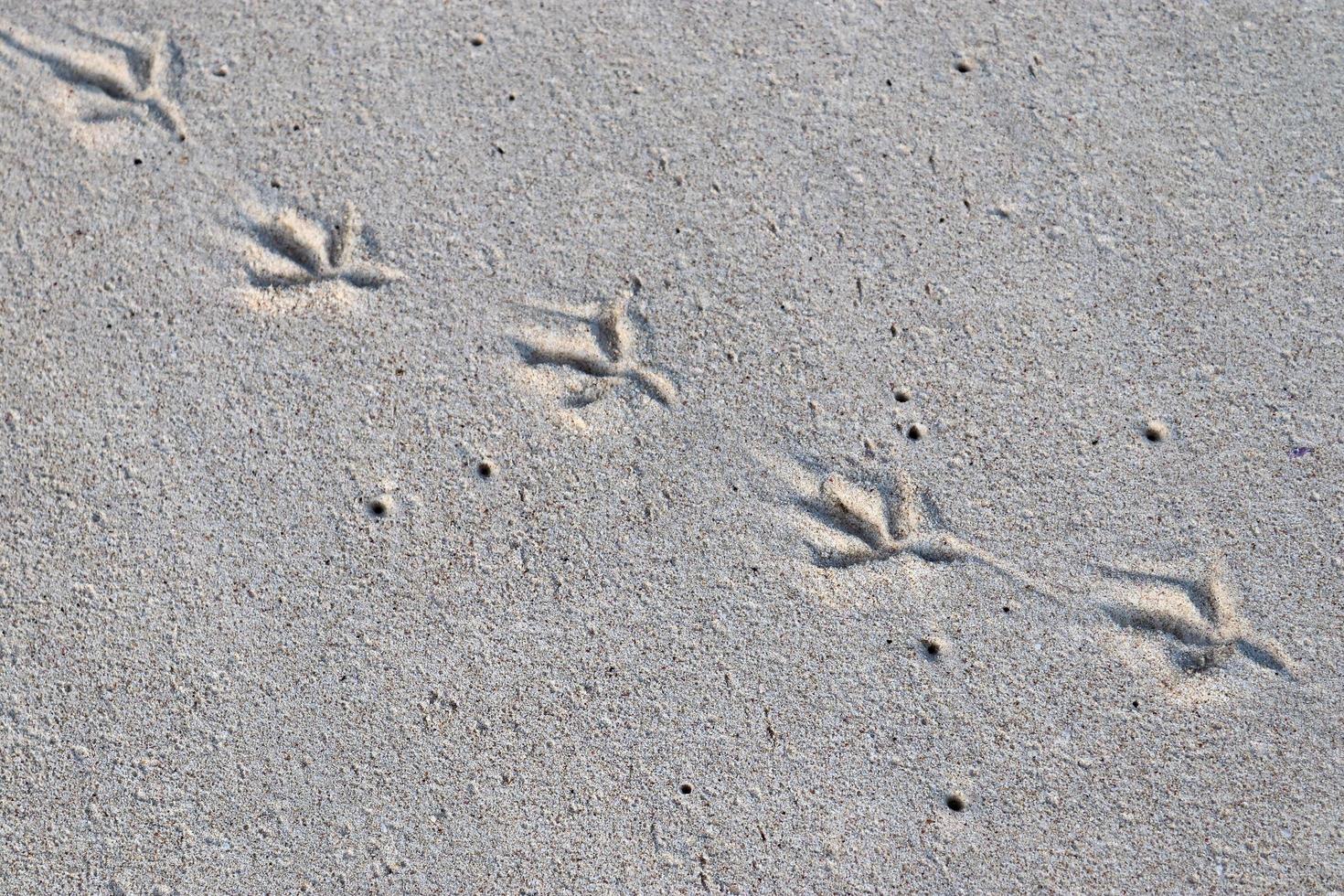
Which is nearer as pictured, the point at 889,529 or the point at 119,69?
the point at 889,529

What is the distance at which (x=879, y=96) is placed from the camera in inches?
86.9

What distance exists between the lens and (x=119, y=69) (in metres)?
2.17

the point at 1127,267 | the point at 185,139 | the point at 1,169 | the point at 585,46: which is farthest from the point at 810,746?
the point at 1,169

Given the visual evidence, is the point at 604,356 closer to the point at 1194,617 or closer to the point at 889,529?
the point at 889,529

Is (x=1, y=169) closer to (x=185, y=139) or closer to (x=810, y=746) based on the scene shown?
(x=185, y=139)

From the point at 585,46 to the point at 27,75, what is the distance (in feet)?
4.00

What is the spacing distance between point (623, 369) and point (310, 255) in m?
0.71

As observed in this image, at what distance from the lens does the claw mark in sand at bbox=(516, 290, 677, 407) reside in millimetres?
2082

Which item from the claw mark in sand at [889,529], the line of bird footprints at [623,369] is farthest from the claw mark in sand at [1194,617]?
the claw mark in sand at [889,529]

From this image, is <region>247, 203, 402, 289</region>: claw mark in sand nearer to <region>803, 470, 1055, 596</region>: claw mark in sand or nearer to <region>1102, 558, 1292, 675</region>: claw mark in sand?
<region>803, 470, 1055, 596</region>: claw mark in sand

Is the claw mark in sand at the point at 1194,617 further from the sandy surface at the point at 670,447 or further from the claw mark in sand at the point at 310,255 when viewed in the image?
the claw mark in sand at the point at 310,255

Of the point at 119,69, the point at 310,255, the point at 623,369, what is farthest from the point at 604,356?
the point at 119,69

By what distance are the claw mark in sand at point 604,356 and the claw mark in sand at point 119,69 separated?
94 centimetres

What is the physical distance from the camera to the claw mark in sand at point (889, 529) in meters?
2.03
